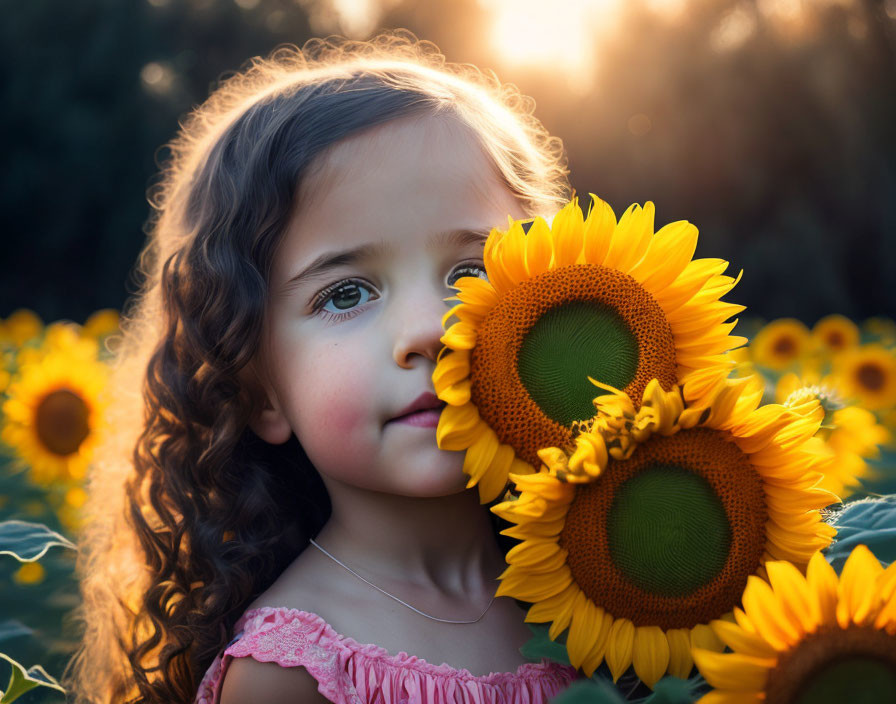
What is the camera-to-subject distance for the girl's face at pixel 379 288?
1.40 m

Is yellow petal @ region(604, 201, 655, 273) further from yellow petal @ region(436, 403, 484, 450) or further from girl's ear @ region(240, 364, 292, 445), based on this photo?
girl's ear @ region(240, 364, 292, 445)

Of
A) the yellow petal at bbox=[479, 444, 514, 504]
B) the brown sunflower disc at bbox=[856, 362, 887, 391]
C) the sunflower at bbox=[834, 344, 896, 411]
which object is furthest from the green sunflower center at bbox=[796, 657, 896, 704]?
the brown sunflower disc at bbox=[856, 362, 887, 391]

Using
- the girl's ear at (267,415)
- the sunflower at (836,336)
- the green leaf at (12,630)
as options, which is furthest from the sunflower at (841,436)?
the sunflower at (836,336)

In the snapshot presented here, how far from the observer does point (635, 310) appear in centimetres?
122

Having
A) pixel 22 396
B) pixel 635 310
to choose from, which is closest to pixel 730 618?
pixel 635 310

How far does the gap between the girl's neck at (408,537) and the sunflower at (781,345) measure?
2726mm

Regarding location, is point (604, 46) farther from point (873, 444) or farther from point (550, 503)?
point (550, 503)

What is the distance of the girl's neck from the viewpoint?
161 centimetres

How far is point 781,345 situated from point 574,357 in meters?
3.30

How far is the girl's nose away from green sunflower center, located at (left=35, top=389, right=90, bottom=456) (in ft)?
5.76

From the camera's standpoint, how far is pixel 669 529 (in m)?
1.13

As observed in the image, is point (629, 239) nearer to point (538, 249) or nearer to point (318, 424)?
point (538, 249)

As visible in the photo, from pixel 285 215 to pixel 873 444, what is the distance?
167cm

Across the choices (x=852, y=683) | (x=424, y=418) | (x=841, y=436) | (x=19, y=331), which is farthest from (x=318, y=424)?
(x=19, y=331)
